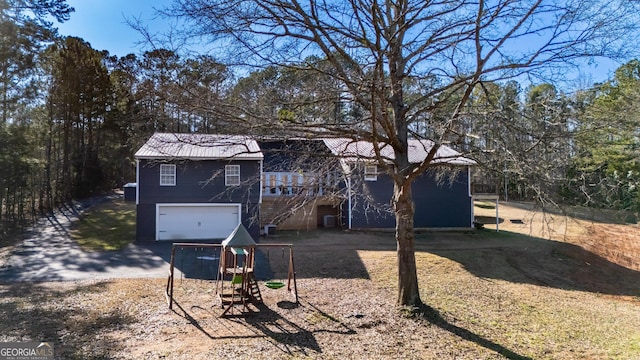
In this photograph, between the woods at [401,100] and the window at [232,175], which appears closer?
the woods at [401,100]

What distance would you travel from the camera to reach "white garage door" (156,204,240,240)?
18938 millimetres

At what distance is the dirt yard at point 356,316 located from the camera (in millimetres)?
7039

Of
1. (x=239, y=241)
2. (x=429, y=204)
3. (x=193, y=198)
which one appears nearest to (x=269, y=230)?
(x=193, y=198)

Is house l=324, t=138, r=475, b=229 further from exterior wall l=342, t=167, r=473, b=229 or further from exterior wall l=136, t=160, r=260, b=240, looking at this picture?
exterior wall l=136, t=160, r=260, b=240

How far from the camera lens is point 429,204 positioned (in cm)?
2231

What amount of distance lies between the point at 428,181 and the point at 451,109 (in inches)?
550

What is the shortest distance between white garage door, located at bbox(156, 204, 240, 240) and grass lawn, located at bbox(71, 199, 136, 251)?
185 cm

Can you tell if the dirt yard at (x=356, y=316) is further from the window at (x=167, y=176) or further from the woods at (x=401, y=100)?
the window at (x=167, y=176)

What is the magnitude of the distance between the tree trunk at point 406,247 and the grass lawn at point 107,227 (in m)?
13.5

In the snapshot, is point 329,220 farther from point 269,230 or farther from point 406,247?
point 406,247

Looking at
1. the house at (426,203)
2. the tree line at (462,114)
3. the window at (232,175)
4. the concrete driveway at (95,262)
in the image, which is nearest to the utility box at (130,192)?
the concrete driveway at (95,262)

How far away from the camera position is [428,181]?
2241 centimetres

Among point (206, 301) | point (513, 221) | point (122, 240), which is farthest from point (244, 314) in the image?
point (513, 221)

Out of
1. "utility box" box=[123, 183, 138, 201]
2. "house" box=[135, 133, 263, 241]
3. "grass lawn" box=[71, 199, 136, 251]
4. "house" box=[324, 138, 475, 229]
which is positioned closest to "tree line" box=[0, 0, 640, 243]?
"house" box=[135, 133, 263, 241]
